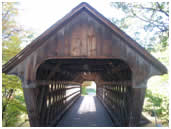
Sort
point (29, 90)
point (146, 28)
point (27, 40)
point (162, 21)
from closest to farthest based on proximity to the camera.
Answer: point (29, 90) → point (27, 40) → point (162, 21) → point (146, 28)

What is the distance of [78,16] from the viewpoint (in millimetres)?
4656

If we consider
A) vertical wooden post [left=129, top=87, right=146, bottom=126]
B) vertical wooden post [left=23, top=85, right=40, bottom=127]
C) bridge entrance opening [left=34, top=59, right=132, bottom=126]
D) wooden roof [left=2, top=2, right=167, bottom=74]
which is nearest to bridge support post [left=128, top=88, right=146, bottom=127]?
vertical wooden post [left=129, top=87, right=146, bottom=126]

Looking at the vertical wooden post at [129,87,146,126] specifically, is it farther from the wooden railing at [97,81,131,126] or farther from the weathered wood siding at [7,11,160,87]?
the wooden railing at [97,81,131,126]

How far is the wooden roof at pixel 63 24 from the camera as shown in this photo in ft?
14.3

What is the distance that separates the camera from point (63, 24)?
464cm

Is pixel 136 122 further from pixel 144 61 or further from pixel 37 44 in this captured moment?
pixel 37 44

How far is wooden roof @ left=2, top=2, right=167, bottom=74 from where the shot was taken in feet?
14.3

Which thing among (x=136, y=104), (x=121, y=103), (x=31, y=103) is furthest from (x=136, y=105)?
(x=31, y=103)

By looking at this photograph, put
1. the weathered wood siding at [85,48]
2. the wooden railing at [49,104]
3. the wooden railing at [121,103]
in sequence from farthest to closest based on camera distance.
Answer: the wooden railing at [121,103], the wooden railing at [49,104], the weathered wood siding at [85,48]

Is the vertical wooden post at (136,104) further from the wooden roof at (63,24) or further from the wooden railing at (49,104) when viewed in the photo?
the wooden railing at (49,104)

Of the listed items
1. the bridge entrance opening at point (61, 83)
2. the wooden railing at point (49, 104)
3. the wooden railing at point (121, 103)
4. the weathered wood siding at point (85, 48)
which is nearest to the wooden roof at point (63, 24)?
the weathered wood siding at point (85, 48)

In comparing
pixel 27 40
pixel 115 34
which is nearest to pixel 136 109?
pixel 115 34

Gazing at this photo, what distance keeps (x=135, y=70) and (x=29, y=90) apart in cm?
330

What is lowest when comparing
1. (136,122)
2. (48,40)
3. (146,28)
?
(136,122)
